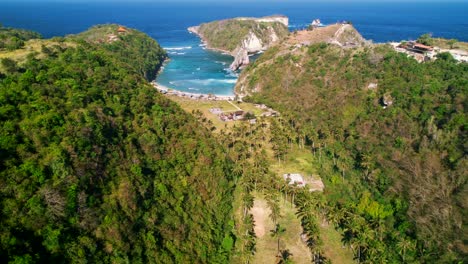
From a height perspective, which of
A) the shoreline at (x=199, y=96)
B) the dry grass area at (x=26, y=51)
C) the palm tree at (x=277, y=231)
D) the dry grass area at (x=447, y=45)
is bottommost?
the palm tree at (x=277, y=231)

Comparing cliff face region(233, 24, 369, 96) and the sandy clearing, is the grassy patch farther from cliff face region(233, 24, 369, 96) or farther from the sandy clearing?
cliff face region(233, 24, 369, 96)

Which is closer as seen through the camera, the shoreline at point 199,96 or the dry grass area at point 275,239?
the dry grass area at point 275,239

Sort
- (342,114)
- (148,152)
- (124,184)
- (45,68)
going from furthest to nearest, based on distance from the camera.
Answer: (342,114) < (45,68) < (148,152) < (124,184)

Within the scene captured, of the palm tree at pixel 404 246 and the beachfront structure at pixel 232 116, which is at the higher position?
the beachfront structure at pixel 232 116

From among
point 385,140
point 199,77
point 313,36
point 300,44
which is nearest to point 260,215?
point 385,140

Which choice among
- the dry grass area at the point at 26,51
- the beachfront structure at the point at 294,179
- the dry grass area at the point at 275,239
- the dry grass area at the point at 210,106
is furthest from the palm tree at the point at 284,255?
the dry grass area at the point at 26,51

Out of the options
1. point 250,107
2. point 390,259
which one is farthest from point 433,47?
point 390,259

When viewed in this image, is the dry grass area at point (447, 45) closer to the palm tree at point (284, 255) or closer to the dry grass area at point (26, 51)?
the palm tree at point (284, 255)

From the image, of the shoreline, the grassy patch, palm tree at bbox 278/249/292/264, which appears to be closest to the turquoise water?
the shoreline

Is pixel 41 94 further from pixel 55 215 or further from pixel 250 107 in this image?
pixel 250 107
